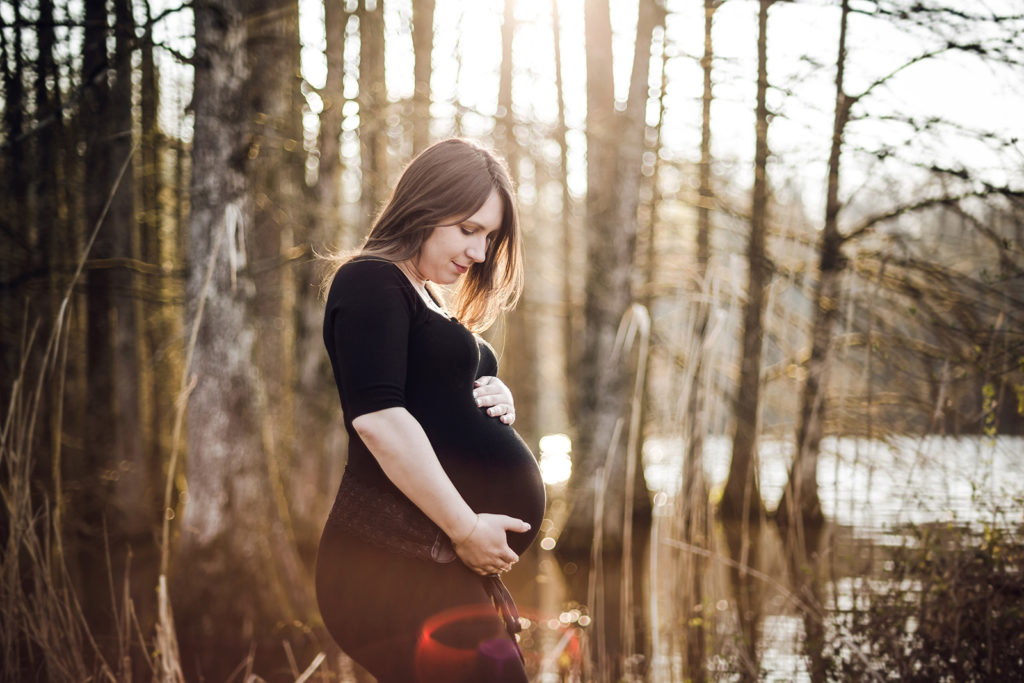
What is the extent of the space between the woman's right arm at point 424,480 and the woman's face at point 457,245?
355mm

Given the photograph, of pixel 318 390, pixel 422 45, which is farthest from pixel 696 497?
pixel 422 45

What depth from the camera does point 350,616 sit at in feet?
5.03

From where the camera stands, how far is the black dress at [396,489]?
4.70 feet

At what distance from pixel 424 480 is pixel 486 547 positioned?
7.4 inches

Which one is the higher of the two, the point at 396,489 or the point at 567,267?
the point at 567,267

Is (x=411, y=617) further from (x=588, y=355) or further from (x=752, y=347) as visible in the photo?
(x=752, y=347)

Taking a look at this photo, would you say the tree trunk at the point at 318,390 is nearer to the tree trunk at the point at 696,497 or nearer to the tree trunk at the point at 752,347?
the tree trunk at the point at 752,347

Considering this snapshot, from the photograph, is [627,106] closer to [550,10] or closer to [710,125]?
[710,125]

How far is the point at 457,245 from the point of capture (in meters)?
1.62

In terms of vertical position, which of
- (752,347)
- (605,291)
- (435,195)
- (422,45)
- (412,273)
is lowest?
(752,347)

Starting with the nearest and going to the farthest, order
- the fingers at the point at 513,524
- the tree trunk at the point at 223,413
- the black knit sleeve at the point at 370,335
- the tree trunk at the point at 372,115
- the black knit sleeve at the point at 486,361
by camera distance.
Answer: the black knit sleeve at the point at 370,335 < the fingers at the point at 513,524 < the black knit sleeve at the point at 486,361 < the tree trunk at the point at 223,413 < the tree trunk at the point at 372,115

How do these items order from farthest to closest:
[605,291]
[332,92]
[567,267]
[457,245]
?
1. [567,267]
2. [605,291]
3. [332,92]
4. [457,245]

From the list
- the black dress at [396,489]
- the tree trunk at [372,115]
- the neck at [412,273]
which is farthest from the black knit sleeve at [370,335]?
the tree trunk at [372,115]

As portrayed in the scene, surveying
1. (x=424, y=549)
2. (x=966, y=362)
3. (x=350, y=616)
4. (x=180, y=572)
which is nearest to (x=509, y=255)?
(x=424, y=549)
